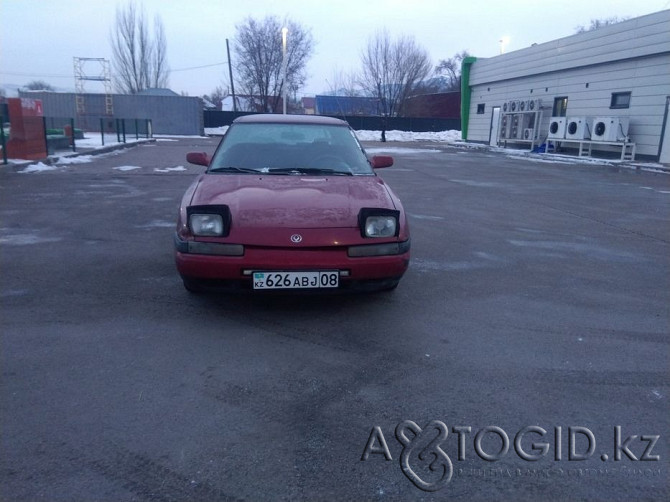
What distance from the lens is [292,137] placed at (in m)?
5.23

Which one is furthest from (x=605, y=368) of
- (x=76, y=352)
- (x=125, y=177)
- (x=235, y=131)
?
(x=125, y=177)

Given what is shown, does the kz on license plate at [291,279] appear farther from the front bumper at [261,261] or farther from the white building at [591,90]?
the white building at [591,90]

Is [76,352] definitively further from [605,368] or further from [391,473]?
[605,368]

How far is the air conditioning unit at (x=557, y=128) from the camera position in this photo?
78.3ft

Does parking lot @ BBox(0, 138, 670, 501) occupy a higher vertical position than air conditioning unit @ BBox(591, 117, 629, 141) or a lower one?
lower

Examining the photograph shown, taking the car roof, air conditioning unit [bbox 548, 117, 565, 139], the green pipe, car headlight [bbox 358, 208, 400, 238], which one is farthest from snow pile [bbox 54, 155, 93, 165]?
the green pipe

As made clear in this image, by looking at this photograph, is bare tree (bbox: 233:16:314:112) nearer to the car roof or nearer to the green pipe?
the green pipe

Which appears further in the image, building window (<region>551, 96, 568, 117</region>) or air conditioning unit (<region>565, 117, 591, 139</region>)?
building window (<region>551, 96, 568, 117</region>)

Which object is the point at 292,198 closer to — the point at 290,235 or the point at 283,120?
the point at 290,235

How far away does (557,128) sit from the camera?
2428 cm

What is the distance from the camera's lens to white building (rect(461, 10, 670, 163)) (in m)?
19.8

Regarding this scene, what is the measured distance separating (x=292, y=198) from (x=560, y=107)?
26.9 meters

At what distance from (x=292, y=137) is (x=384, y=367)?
288 cm

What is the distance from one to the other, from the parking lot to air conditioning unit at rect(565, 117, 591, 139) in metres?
18.4
